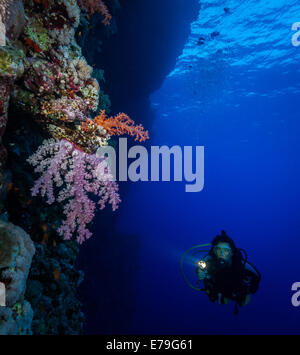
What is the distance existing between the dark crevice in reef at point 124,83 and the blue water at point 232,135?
2453 millimetres

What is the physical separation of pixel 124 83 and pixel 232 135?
35916mm

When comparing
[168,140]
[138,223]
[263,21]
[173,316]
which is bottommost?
[173,316]

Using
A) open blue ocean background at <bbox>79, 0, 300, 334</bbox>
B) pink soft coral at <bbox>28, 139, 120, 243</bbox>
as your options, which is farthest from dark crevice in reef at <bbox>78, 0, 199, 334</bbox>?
pink soft coral at <bbox>28, 139, 120, 243</bbox>

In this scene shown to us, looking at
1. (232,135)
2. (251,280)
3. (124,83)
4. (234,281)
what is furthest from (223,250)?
(232,135)

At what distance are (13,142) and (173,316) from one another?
29969 millimetres

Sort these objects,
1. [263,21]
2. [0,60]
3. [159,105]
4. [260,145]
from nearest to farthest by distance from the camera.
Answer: [0,60] → [263,21] → [159,105] → [260,145]

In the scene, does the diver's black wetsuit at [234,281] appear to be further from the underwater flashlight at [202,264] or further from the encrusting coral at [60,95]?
the encrusting coral at [60,95]

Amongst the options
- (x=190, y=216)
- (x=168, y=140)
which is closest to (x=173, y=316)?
(x=168, y=140)

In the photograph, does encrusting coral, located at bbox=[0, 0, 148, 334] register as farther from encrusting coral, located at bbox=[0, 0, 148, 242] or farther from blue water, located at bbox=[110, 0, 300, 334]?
blue water, located at bbox=[110, 0, 300, 334]

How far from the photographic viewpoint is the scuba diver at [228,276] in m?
4.54

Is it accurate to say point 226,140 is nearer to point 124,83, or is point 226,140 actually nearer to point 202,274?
point 124,83

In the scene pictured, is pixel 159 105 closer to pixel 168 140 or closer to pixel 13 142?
pixel 168 140

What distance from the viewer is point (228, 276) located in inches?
180
